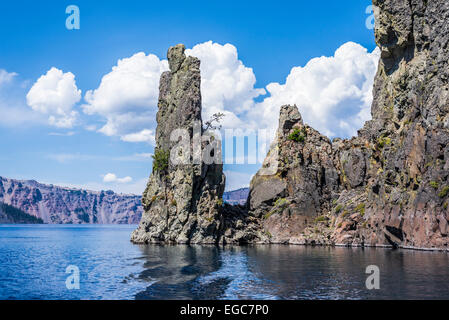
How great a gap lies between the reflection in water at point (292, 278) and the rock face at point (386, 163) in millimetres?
21201

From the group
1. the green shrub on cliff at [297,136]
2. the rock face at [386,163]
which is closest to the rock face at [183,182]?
the rock face at [386,163]

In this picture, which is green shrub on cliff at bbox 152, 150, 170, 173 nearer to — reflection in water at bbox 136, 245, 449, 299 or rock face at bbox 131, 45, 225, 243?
rock face at bbox 131, 45, 225, 243

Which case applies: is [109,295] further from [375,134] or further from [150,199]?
[375,134]

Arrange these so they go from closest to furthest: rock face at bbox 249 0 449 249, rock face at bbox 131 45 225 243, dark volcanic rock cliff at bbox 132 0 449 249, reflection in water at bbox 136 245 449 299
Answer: reflection in water at bbox 136 245 449 299
rock face at bbox 249 0 449 249
dark volcanic rock cliff at bbox 132 0 449 249
rock face at bbox 131 45 225 243

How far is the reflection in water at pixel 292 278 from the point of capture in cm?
3956

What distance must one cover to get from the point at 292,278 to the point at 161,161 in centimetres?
7324

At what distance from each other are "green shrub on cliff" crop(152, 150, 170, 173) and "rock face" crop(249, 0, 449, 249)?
29.7 meters

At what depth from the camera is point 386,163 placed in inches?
3922

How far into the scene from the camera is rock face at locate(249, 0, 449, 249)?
83.6 m

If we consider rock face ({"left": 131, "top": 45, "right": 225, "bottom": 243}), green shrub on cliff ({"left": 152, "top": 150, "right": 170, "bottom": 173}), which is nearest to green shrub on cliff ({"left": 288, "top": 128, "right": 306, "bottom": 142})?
rock face ({"left": 131, "top": 45, "right": 225, "bottom": 243})

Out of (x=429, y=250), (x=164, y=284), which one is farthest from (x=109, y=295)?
(x=429, y=250)

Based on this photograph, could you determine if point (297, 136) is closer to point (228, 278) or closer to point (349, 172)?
point (349, 172)

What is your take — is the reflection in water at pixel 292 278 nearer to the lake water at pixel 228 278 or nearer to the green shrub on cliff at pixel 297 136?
the lake water at pixel 228 278
